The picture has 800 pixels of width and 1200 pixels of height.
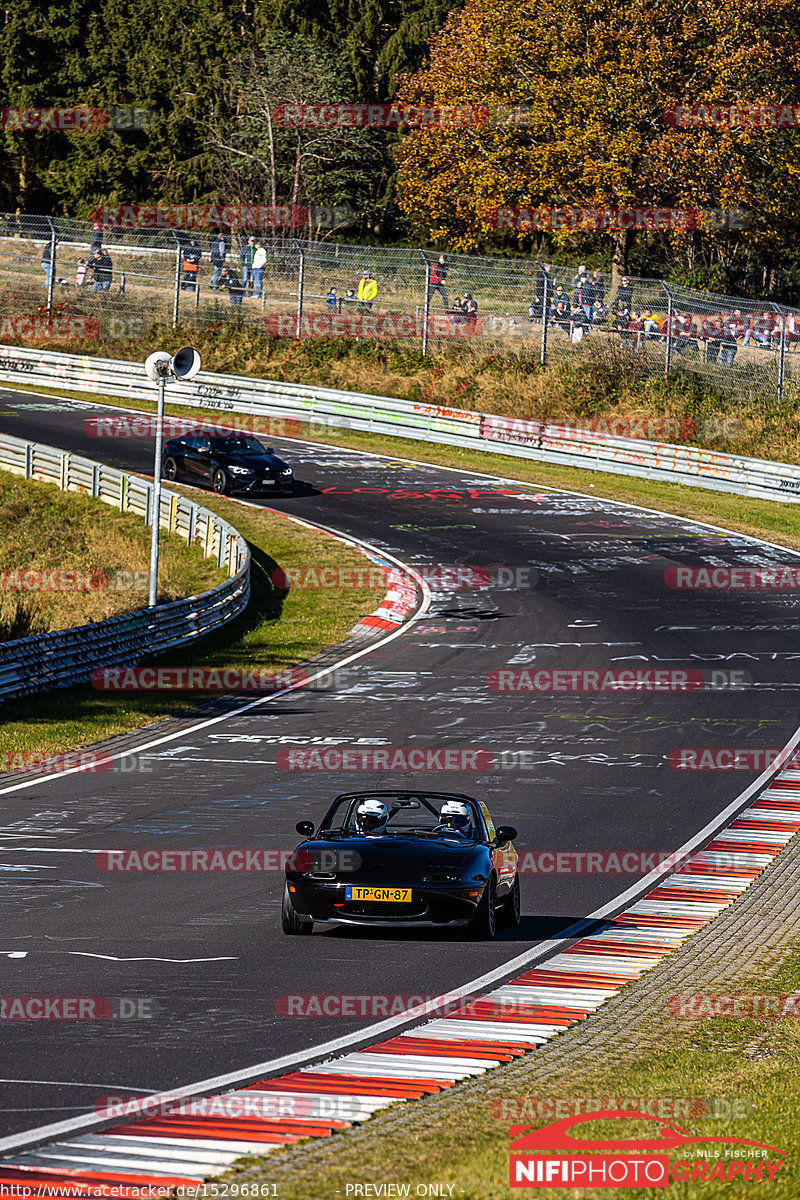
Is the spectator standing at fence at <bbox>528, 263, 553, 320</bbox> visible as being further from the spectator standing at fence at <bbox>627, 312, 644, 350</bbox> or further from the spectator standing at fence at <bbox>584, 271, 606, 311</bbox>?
the spectator standing at fence at <bbox>627, 312, 644, 350</bbox>

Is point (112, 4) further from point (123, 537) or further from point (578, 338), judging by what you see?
point (123, 537)

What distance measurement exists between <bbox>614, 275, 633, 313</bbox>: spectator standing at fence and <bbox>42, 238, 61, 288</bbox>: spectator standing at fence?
60.7 feet

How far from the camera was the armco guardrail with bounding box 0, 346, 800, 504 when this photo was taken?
128 feet

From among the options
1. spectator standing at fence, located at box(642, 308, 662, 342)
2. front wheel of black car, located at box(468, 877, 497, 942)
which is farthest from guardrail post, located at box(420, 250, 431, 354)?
front wheel of black car, located at box(468, 877, 497, 942)

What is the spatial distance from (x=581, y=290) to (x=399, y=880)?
35.0 m

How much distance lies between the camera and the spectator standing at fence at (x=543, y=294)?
143 ft

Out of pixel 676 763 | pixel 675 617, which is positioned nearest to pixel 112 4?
pixel 675 617

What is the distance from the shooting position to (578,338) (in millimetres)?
45188

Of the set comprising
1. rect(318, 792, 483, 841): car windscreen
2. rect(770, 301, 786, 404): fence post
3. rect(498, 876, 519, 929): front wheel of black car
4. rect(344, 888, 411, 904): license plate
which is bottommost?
rect(498, 876, 519, 929): front wheel of black car

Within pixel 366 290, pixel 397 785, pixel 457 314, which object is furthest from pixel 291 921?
pixel 366 290

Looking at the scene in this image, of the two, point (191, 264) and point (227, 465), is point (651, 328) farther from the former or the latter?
point (191, 264)

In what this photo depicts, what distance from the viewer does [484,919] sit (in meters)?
11.1

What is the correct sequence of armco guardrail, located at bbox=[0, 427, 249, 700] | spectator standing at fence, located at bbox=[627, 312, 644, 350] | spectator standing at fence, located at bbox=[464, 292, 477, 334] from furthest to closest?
spectator standing at fence, located at bbox=[464, 292, 477, 334] < spectator standing at fence, located at bbox=[627, 312, 644, 350] < armco guardrail, located at bbox=[0, 427, 249, 700]

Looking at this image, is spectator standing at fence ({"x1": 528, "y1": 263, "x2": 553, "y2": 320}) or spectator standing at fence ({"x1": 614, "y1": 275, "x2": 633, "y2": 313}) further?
spectator standing at fence ({"x1": 528, "y1": 263, "x2": 553, "y2": 320})
